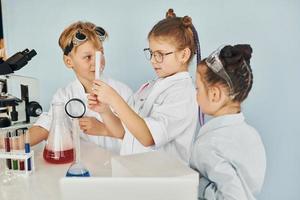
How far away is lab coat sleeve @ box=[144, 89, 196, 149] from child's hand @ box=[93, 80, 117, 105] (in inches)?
5.3

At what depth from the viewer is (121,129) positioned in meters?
1.38

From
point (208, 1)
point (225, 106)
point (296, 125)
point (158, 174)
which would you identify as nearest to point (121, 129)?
point (225, 106)

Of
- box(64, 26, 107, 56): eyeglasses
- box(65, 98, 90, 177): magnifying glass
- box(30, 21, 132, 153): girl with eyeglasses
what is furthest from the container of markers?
box(64, 26, 107, 56): eyeglasses

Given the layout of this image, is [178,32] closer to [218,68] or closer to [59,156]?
[218,68]

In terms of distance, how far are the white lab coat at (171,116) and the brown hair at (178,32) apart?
9 cm

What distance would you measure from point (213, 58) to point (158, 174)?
0.35m

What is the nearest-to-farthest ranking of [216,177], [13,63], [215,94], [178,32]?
[216,177] < [215,94] < [13,63] < [178,32]

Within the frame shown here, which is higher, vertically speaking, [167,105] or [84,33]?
[84,33]

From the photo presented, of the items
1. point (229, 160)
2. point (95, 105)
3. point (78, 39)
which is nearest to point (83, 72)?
point (78, 39)

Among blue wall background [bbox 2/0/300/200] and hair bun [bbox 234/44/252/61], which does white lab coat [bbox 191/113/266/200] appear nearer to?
hair bun [bbox 234/44/252/61]

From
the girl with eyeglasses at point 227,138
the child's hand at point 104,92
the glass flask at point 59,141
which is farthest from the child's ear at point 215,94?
the glass flask at point 59,141

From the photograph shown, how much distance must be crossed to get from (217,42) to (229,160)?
997 millimetres

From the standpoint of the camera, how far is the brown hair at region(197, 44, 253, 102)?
1.01 m

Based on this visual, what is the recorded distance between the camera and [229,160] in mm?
947
